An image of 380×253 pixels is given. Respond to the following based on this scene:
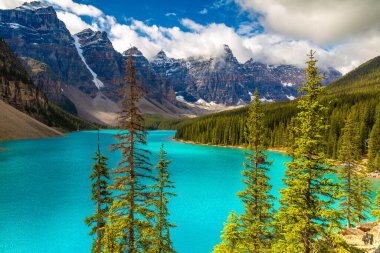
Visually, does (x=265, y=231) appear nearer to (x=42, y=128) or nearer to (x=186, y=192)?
(x=186, y=192)

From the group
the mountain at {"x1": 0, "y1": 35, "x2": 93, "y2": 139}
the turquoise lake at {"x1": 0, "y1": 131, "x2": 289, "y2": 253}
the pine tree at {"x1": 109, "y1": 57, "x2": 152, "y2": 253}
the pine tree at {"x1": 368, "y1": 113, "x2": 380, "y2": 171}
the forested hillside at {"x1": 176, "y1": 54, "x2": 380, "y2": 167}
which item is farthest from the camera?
the mountain at {"x1": 0, "y1": 35, "x2": 93, "y2": 139}

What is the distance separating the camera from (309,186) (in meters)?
15.7

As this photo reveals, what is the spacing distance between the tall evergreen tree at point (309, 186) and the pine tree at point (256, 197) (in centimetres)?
321

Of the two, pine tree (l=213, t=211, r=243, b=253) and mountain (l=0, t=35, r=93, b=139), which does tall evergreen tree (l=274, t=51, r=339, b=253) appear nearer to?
pine tree (l=213, t=211, r=243, b=253)

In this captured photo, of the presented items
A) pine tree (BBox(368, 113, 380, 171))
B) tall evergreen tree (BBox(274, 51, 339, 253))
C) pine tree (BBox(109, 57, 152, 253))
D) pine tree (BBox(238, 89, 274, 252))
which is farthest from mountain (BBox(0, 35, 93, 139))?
pine tree (BBox(368, 113, 380, 171))

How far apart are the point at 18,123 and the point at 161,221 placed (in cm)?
15705

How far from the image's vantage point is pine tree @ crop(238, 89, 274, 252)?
19547mm

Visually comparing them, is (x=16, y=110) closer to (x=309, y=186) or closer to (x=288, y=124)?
(x=288, y=124)

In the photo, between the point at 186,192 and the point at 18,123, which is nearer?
the point at 186,192

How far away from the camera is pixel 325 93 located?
15.8 meters

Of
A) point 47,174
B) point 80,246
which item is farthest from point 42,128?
point 80,246

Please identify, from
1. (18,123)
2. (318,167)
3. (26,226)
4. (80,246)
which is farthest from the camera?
(18,123)

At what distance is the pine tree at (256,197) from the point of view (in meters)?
19.5

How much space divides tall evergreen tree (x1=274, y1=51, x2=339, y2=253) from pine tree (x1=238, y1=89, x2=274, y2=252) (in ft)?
10.5
